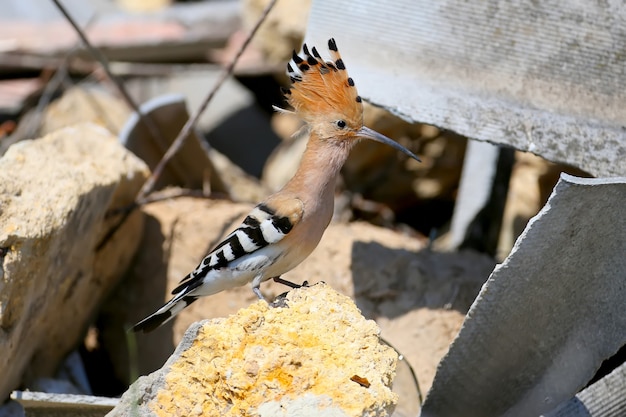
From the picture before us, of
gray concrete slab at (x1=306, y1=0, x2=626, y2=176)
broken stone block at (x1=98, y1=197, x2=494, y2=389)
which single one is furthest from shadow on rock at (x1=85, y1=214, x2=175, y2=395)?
gray concrete slab at (x1=306, y1=0, x2=626, y2=176)

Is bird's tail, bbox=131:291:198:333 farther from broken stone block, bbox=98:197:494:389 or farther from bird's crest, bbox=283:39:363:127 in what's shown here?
bird's crest, bbox=283:39:363:127

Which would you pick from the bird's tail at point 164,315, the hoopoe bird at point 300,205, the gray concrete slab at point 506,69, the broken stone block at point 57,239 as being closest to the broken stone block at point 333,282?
the broken stone block at point 57,239

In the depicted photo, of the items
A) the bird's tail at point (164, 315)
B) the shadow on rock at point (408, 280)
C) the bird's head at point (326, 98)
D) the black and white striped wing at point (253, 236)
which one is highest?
the bird's head at point (326, 98)

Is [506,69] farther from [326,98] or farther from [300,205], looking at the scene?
[300,205]

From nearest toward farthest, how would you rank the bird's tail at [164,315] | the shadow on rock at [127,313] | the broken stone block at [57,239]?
1. the broken stone block at [57,239]
2. the bird's tail at [164,315]
3. the shadow on rock at [127,313]

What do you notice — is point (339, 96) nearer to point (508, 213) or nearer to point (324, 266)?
point (324, 266)

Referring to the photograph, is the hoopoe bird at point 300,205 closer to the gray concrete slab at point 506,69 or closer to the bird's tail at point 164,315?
the bird's tail at point 164,315

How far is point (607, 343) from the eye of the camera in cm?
282

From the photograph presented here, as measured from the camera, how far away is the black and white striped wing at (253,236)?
329 centimetres

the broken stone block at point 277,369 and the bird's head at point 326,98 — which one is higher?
the bird's head at point 326,98

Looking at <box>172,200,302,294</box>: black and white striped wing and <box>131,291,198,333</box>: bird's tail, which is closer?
<box>172,200,302,294</box>: black and white striped wing

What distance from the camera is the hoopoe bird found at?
3.31 meters

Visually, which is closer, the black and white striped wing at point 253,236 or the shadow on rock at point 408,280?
the black and white striped wing at point 253,236

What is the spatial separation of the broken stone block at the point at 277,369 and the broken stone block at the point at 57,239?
69 cm
